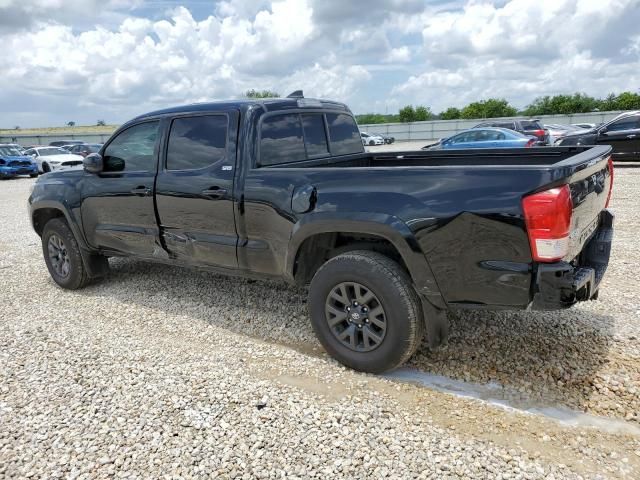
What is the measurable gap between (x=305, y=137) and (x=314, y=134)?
139mm

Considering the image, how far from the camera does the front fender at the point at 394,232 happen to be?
3094 mm

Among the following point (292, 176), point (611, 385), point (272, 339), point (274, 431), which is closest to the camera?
point (274, 431)

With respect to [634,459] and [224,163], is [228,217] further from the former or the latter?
[634,459]

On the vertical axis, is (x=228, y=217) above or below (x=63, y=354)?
above

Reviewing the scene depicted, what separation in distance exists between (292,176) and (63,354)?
2248mm

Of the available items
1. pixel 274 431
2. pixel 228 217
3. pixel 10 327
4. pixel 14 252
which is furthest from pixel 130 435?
pixel 14 252

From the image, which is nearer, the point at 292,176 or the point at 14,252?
the point at 292,176

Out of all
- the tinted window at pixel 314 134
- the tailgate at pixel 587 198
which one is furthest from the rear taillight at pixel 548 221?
the tinted window at pixel 314 134

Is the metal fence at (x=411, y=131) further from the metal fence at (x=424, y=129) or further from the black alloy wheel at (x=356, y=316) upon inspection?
the black alloy wheel at (x=356, y=316)

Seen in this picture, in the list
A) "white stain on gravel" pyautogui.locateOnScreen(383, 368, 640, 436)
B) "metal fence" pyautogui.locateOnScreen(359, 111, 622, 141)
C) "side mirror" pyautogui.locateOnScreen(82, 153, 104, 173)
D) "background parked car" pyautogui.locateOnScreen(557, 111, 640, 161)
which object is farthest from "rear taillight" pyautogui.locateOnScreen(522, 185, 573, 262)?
"metal fence" pyautogui.locateOnScreen(359, 111, 622, 141)

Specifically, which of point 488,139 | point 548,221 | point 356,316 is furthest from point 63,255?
point 488,139

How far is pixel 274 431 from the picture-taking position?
2857mm

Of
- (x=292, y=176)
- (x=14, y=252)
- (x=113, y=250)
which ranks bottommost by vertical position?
(x=14, y=252)

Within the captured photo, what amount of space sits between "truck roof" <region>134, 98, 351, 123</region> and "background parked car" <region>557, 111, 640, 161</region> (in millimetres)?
13409
